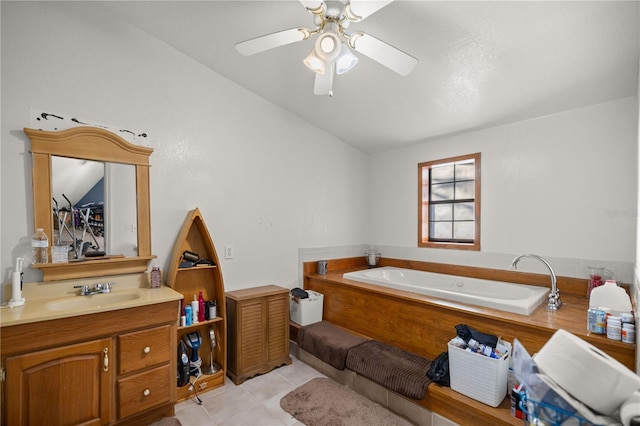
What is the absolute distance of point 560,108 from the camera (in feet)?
8.52

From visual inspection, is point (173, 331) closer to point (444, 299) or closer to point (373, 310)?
point (373, 310)

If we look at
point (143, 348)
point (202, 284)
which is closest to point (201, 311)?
point (202, 284)

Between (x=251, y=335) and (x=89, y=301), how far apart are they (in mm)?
1242

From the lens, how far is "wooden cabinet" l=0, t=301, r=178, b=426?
1.57m

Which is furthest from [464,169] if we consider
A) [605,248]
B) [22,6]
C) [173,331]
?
[22,6]

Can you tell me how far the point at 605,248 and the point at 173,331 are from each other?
3446 mm

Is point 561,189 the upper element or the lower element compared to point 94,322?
upper

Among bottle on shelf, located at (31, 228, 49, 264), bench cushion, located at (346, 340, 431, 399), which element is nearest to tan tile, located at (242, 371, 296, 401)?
bench cushion, located at (346, 340, 431, 399)

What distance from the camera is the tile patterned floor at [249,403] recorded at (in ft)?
6.79

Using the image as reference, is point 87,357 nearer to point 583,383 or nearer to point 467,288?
point 583,383

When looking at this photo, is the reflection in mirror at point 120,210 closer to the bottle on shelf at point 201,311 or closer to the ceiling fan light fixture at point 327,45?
the bottle on shelf at point 201,311

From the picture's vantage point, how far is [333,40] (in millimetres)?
1573

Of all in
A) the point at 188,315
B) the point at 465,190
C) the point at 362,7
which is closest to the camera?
the point at 362,7

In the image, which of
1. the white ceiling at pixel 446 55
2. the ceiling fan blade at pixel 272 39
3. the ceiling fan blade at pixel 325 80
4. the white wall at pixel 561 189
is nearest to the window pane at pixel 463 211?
the white wall at pixel 561 189
